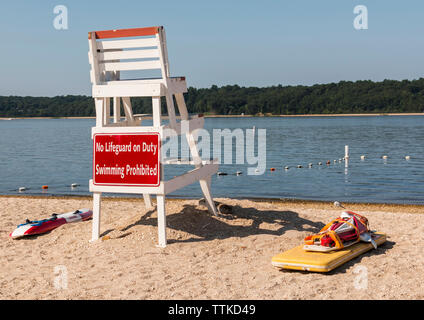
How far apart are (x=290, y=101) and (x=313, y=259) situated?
166 m

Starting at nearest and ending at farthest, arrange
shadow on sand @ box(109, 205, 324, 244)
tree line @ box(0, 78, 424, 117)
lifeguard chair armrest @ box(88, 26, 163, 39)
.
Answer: lifeguard chair armrest @ box(88, 26, 163, 39) < shadow on sand @ box(109, 205, 324, 244) < tree line @ box(0, 78, 424, 117)

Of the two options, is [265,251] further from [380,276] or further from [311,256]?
[380,276]

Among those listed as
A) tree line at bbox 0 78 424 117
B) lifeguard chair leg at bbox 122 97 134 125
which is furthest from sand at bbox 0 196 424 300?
tree line at bbox 0 78 424 117

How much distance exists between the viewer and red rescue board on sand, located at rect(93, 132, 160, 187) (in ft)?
29.5

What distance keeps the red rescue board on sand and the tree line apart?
147489 mm

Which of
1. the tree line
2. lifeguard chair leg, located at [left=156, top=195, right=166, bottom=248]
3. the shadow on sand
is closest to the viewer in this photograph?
lifeguard chair leg, located at [left=156, top=195, right=166, bottom=248]

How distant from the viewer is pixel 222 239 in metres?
9.39

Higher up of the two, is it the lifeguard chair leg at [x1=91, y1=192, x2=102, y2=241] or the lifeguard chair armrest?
the lifeguard chair armrest

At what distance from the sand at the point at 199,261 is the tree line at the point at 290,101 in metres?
146

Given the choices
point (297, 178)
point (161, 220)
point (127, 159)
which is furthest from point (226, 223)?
point (297, 178)

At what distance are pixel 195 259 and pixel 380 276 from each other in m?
2.84

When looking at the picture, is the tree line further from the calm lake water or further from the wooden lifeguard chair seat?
the wooden lifeguard chair seat
